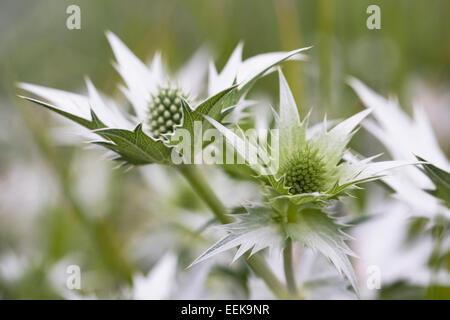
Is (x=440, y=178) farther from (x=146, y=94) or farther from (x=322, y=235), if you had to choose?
(x=146, y=94)

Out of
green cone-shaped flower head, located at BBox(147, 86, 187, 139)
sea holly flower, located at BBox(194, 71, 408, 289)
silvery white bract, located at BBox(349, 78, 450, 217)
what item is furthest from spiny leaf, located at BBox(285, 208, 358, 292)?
green cone-shaped flower head, located at BBox(147, 86, 187, 139)

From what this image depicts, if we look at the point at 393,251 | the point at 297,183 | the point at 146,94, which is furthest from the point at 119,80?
the point at 297,183

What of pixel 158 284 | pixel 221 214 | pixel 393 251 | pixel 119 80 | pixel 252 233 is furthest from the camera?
pixel 119 80

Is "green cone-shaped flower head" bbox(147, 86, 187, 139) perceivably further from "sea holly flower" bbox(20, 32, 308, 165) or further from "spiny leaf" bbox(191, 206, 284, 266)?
"spiny leaf" bbox(191, 206, 284, 266)

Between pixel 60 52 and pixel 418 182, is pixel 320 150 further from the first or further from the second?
pixel 60 52

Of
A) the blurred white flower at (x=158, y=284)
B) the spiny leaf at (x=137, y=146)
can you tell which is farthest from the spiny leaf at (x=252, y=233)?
the blurred white flower at (x=158, y=284)

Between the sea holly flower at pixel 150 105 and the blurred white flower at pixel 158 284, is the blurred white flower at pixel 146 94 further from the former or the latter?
the blurred white flower at pixel 158 284

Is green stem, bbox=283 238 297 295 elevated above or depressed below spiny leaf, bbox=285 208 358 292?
below
